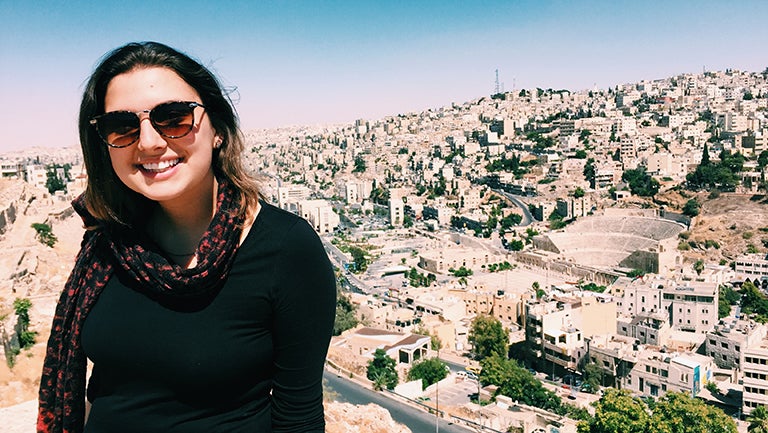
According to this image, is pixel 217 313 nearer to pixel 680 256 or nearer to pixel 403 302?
pixel 403 302

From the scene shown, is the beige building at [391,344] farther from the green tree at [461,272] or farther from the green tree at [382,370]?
the green tree at [461,272]

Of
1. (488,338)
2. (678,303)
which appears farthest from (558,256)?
(488,338)

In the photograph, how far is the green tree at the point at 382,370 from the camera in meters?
9.04

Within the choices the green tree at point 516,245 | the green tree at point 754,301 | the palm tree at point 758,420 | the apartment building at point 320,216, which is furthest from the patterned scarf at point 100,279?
the apartment building at point 320,216

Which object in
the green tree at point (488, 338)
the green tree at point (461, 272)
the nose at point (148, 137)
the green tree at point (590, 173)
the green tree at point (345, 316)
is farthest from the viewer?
the green tree at point (590, 173)

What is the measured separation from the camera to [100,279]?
0.75 metres

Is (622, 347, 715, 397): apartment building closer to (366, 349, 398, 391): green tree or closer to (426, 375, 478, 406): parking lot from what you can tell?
(426, 375, 478, 406): parking lot

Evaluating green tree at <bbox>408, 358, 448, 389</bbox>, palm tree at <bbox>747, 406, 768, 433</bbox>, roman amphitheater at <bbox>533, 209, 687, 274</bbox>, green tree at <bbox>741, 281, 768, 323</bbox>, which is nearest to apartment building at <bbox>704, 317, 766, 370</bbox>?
palm tree at <bbox>747, 406, 768, 433</bbox>

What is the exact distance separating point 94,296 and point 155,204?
0.14 metres

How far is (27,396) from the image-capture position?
3279 mm

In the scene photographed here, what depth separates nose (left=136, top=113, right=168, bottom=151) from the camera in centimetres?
67

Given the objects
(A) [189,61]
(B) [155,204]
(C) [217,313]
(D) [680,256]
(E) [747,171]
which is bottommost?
(D) [680,256]

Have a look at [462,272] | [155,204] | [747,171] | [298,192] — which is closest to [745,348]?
[462,272]

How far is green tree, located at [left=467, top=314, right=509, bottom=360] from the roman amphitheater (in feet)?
31.0
